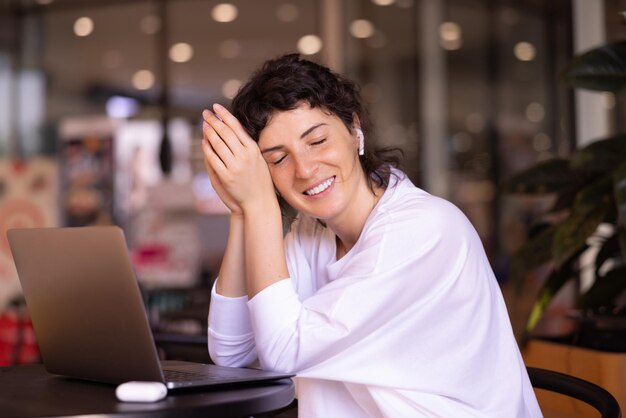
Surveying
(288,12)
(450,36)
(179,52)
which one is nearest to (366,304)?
(450,36)

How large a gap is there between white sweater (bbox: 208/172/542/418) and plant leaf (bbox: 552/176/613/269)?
849 millimetres

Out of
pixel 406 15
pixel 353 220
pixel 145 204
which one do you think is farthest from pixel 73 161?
pixel 353 220

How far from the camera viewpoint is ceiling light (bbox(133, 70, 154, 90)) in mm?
6629

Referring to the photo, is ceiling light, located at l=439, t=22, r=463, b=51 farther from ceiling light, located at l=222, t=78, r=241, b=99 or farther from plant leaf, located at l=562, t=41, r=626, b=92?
plant leaf, located at l=562, t=41, r=626, b=92

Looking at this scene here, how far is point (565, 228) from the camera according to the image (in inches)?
99.4

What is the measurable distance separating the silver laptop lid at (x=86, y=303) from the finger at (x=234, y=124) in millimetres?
382

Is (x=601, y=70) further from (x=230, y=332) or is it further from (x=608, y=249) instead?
(x=230, y=332)

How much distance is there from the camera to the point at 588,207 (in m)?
2.53

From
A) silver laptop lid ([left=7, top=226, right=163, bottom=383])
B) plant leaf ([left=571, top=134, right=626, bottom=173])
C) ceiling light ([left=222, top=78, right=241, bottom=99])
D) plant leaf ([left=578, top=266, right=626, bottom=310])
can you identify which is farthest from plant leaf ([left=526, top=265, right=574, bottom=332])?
ceiling light ([left=222, top=78, right=241, bottom=99])

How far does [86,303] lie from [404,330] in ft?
1.71

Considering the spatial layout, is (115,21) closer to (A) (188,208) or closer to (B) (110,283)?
(A) (188,208)

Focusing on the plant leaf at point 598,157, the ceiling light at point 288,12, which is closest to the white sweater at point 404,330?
the plant leaf at point 598,157

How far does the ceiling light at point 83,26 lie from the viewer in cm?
675

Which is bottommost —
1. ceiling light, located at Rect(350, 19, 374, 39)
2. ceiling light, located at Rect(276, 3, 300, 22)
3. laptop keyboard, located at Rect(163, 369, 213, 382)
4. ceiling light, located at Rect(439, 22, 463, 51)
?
laptop keyboard, located at Rect(163, 369, 213, 382)
